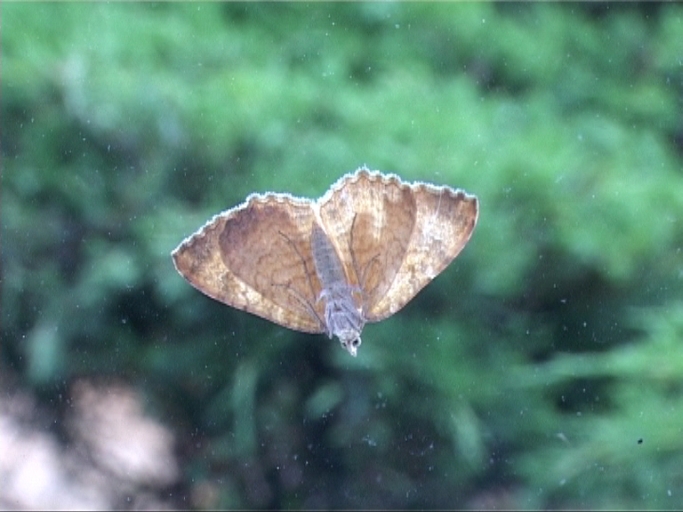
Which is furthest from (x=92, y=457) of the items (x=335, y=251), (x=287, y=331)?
(x=335, y=251)

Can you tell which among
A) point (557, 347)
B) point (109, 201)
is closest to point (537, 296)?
point (557, 347)

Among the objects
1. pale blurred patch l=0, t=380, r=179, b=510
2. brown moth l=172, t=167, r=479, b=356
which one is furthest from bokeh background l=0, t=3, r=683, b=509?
brown moth l=172, t=167, r=479, b=356

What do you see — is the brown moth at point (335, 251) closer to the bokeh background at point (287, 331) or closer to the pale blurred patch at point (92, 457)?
the bokeh background at point (287, 331)

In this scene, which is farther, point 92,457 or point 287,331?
point 92,457

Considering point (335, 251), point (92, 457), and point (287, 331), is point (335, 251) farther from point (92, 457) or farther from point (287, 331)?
point (92, 457)

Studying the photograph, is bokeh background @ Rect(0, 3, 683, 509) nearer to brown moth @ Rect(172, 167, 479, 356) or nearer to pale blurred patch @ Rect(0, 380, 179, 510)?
Answer: pale blurred patch @ Rect(0, 380, 179, 510)

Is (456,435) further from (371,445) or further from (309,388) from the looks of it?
(309,388)
